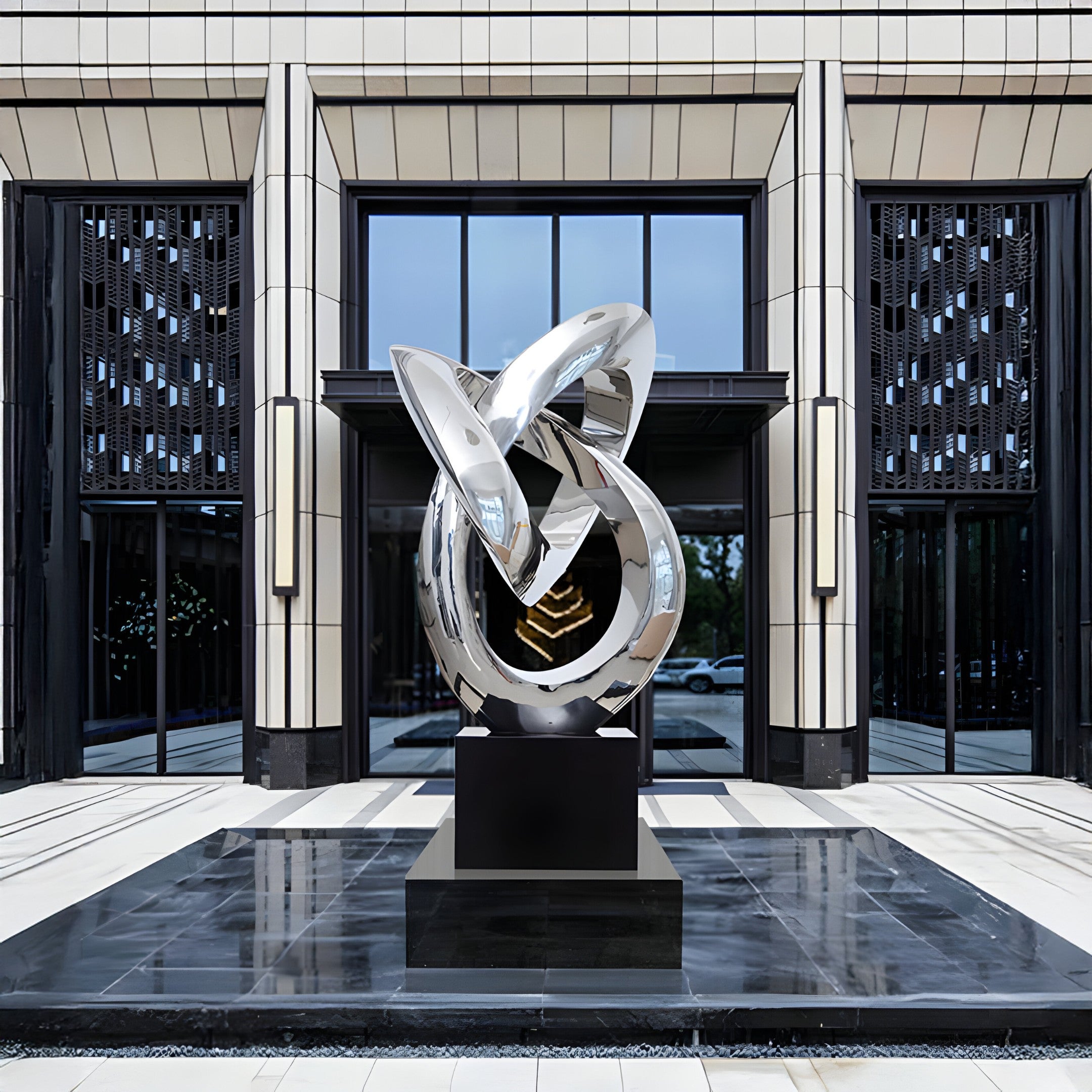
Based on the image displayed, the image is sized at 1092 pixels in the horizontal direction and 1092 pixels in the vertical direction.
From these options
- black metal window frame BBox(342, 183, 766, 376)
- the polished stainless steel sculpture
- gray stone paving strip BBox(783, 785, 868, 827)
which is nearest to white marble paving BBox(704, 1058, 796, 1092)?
the polished stainless steel sculpture

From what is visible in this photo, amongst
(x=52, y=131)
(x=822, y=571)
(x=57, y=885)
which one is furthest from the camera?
(x=52, y=131)

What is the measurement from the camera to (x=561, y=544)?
5.19 m

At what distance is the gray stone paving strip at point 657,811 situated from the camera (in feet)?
26.2

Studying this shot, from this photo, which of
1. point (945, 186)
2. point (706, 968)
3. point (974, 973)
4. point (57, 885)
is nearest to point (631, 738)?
point (706, 968)

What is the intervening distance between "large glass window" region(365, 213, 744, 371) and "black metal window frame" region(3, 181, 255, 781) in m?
1.91

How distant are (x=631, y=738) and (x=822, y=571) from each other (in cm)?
553

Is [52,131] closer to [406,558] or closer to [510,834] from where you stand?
[406,558]

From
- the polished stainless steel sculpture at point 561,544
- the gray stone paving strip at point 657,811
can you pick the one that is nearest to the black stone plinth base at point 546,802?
the polished stainless steel sculpture at point 561,544

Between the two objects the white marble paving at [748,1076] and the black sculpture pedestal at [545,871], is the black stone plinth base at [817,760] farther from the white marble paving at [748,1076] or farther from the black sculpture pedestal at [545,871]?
the white marble paving at [748,1076]

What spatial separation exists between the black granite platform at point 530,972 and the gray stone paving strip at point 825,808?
182 centimetres

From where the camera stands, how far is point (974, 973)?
14.3 ft

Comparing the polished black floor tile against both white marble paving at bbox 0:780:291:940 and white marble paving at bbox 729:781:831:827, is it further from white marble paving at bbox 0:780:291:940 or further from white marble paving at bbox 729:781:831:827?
white marble paving at bbox 729:781:831:827

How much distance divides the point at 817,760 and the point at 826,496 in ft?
9.76

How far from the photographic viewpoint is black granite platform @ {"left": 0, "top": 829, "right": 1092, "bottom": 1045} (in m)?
3.91
